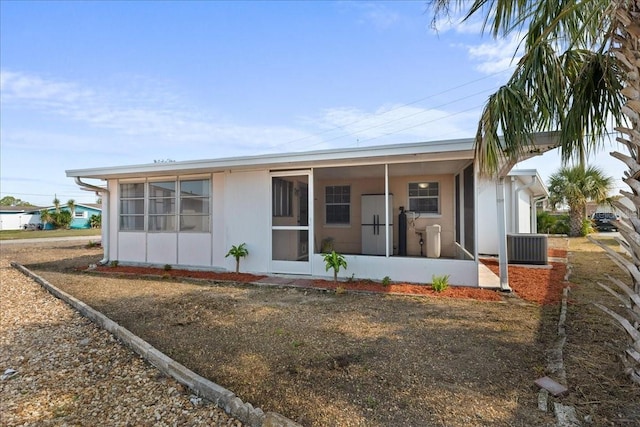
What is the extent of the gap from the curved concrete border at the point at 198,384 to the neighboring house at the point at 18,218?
4791 cm

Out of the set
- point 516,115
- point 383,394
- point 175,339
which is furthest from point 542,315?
point 175,339

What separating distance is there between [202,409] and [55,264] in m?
11.4

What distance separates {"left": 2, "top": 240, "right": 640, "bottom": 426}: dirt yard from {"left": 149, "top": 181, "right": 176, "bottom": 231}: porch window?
9.34 ft

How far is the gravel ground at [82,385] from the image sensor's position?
2.52 meters

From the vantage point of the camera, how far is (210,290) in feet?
22.7

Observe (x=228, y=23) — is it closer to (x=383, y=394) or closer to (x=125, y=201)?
(x=125, y=201)

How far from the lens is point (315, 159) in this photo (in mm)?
7160

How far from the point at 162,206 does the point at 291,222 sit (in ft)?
13.2

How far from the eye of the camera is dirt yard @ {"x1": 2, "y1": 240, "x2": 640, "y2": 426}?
2.54 meters

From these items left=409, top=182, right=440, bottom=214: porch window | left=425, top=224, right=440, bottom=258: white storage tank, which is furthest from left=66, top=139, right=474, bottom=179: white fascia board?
left=409, top=182, right=440, bottom=214: porch window

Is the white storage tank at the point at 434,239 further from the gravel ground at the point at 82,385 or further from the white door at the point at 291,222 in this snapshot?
the gravel ground at the point at 82,385

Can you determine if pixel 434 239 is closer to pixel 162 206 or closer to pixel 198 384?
pixel 198 384

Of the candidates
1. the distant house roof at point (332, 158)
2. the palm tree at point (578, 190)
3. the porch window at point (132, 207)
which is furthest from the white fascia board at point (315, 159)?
the palm tree at point (578, 190)

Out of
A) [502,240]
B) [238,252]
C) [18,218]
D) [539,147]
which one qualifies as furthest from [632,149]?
[18,218]
